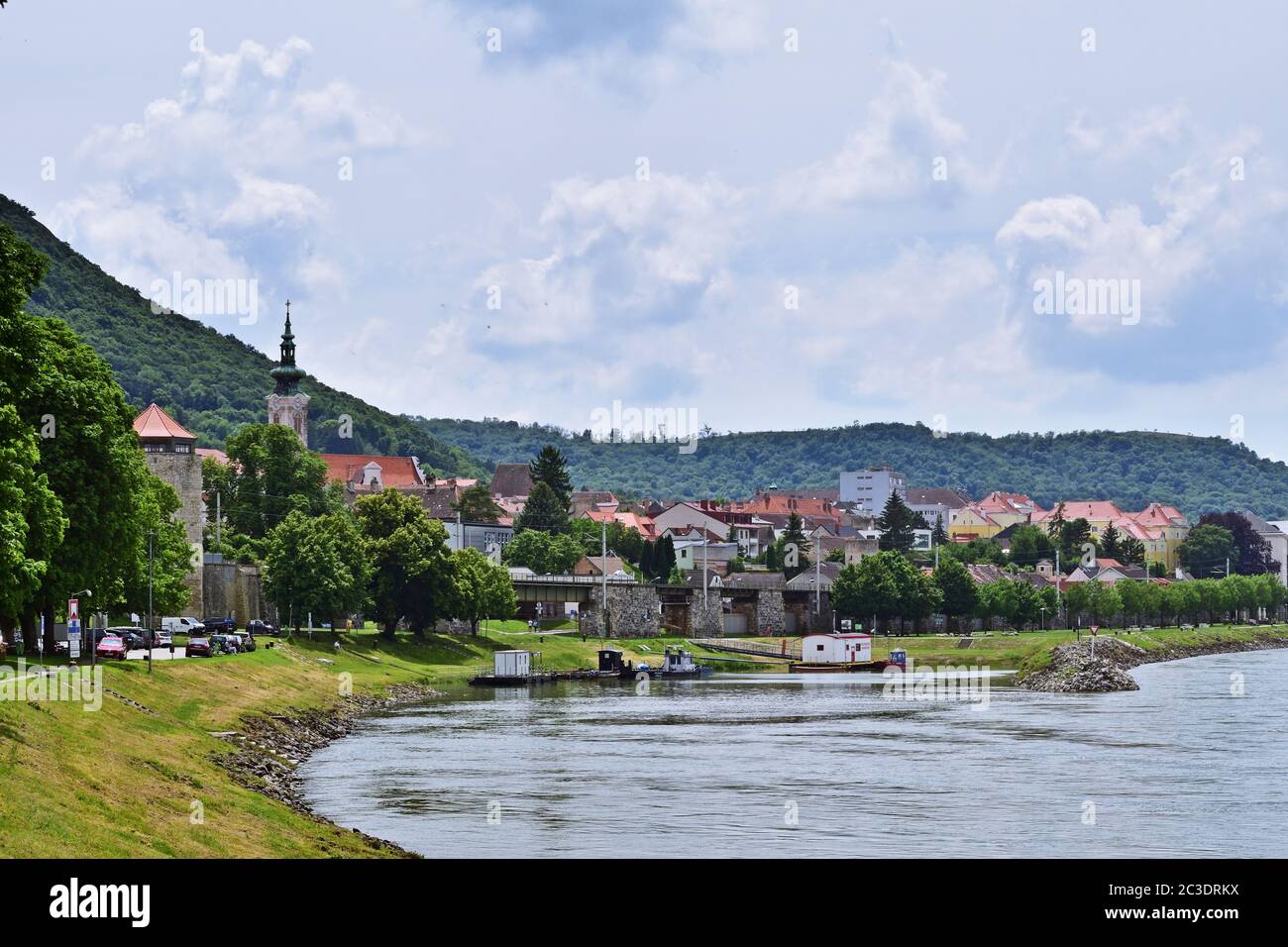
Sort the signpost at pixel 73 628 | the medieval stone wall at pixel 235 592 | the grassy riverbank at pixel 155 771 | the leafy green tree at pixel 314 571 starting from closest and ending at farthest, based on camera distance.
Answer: the grassy riverbank at pixel 155 771 < the signpost at pixel 73 628 < the leafy green tree at pixel 314 571 < the medieval stone wall at pixel 235 592

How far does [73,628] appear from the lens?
309 ft

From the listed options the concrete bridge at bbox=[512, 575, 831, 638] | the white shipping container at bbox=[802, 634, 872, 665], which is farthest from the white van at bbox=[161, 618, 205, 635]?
the white shipping container at bbox=[802, 634, 872, 665]

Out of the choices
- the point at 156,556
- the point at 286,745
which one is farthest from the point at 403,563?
the point at 286,745

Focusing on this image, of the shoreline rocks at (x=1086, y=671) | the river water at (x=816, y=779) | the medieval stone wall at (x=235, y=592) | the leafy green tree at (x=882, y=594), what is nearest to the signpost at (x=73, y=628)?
the river water at (x=816, y=779)

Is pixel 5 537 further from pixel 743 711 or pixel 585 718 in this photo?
pixel 743 711

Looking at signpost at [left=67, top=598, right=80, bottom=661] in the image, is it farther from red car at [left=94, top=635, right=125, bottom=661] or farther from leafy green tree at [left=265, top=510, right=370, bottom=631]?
leafy green tree at [left=265, top=510, right=370, bottom=631]

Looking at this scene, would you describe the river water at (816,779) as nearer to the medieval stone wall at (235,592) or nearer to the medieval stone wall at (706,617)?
the medieval stone wall at (235,592)

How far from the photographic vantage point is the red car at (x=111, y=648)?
290ft

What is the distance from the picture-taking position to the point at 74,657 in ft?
269

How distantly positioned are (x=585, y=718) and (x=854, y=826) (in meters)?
46.7

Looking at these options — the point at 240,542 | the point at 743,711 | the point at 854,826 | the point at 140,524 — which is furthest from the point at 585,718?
the point at 240,542

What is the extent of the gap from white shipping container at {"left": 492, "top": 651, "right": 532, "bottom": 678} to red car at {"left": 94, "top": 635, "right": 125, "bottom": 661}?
45.9 m

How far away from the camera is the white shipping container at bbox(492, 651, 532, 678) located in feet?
436

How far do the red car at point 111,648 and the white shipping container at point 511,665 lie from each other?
4592 centimetres
